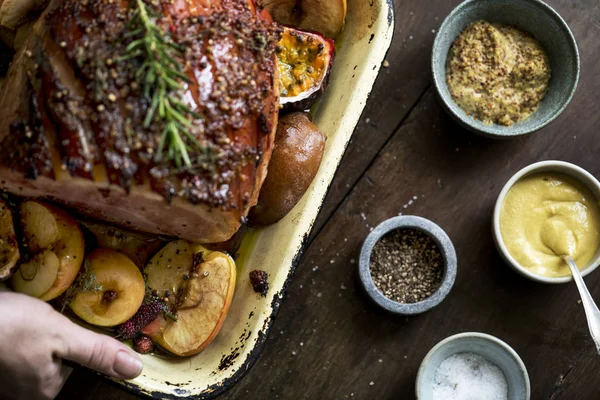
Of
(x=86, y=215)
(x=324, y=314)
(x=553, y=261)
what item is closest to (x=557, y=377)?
(x=553, y=261)

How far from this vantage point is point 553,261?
218 centimetres

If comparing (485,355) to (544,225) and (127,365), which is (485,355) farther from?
(127,365)

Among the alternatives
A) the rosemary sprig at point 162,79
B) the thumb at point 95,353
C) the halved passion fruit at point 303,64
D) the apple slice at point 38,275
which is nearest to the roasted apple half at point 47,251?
the apple slice at point 38,275

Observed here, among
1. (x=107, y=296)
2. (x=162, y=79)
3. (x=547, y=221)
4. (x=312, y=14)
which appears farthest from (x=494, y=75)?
(x=107, y=296)

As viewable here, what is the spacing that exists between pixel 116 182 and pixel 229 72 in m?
0.37

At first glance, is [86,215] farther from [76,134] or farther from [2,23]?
[2,23]

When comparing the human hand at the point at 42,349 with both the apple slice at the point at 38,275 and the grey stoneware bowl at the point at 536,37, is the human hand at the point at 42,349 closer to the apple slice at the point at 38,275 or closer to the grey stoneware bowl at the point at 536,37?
the apple slice at the point at 38,275

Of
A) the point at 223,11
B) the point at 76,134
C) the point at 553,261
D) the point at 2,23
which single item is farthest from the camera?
the point at 553,261

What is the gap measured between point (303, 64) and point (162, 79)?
57cm

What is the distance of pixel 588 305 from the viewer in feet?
7.02

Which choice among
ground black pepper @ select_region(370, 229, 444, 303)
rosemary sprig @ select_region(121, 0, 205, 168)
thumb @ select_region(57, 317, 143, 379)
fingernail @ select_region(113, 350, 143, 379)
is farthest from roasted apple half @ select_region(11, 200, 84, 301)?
ground black pepper @ select_region(370, 229, 444, 303)

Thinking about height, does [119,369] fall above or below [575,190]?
below

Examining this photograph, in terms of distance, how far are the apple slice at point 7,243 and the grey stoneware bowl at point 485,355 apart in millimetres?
1265

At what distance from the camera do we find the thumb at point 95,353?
63.2 inches
